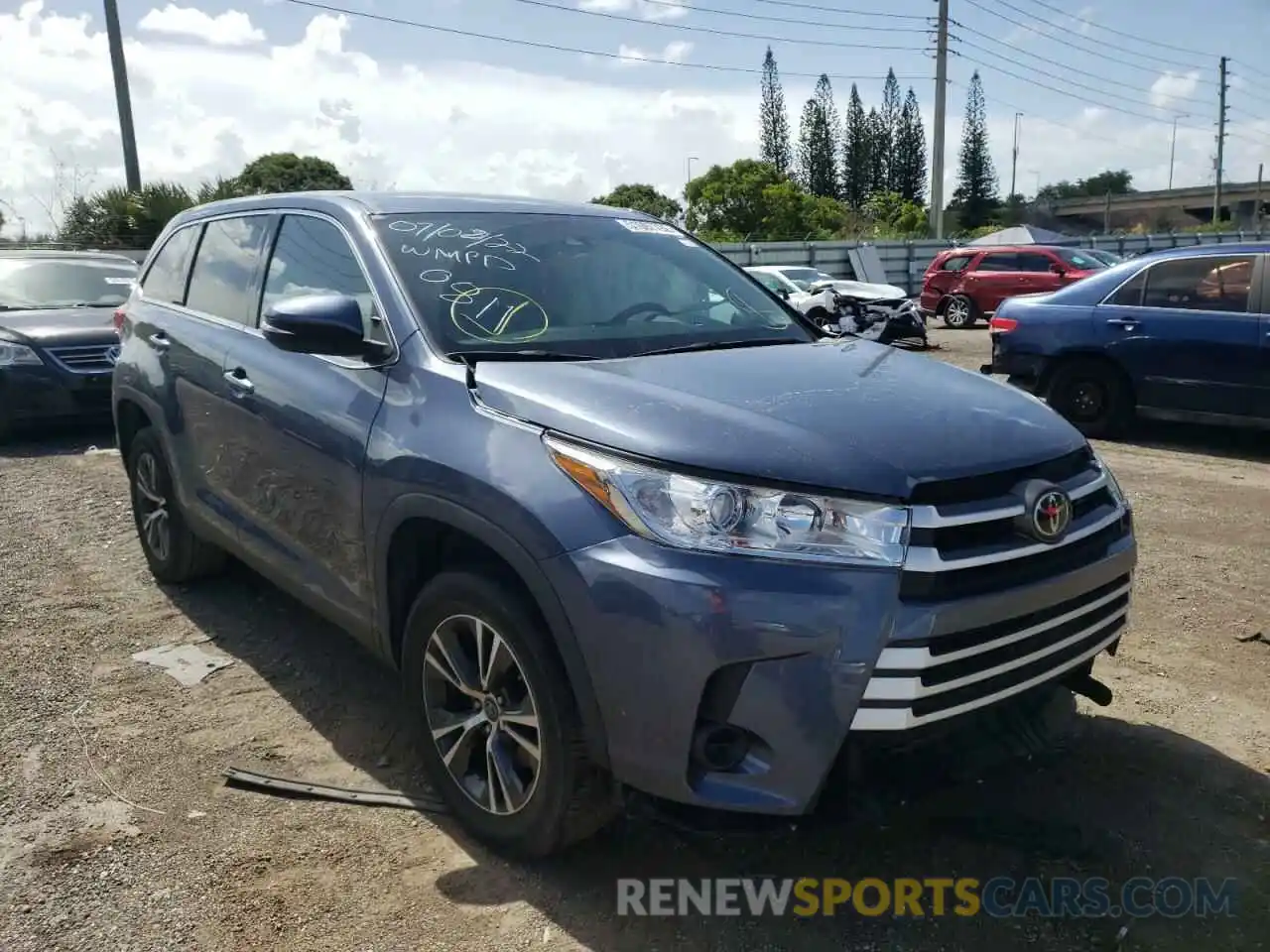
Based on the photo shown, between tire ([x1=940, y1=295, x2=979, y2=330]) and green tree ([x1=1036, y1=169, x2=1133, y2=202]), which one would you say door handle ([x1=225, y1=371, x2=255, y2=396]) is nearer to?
tire ([x1=940, y1=295, x2=979, y2=330])

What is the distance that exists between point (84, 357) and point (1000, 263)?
16676mm

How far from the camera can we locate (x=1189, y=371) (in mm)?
7941

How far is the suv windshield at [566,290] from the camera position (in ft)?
10.5

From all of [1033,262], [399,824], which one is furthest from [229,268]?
[1033,262]

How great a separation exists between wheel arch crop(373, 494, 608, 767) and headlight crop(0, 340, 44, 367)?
6.84m

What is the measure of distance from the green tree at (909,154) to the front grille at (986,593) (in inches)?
3726

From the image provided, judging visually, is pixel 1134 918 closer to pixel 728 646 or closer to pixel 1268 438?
pixel 728 646

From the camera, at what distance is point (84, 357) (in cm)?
873

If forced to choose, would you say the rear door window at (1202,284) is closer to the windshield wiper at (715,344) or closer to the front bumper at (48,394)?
the windshield wiper at (715,344)

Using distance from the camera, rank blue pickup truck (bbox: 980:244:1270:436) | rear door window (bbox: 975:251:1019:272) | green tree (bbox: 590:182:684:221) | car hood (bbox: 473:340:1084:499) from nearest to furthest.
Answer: car hood (bbox: 473:340:1084:499), blue pickup truck (bbox: 980:244:1270:436), rear door window (bbox: 975:251:1019:272), green tree (bbox: 590:182:684:221)

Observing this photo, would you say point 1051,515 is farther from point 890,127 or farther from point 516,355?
point 890,127

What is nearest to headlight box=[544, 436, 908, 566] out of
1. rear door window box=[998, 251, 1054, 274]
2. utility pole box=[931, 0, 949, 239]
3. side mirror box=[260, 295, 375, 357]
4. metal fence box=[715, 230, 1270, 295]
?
side mirror box=[260, 295, 375, 357]

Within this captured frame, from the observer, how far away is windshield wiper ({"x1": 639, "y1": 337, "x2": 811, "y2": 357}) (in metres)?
3.24

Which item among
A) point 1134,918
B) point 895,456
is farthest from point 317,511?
point 1134,918
